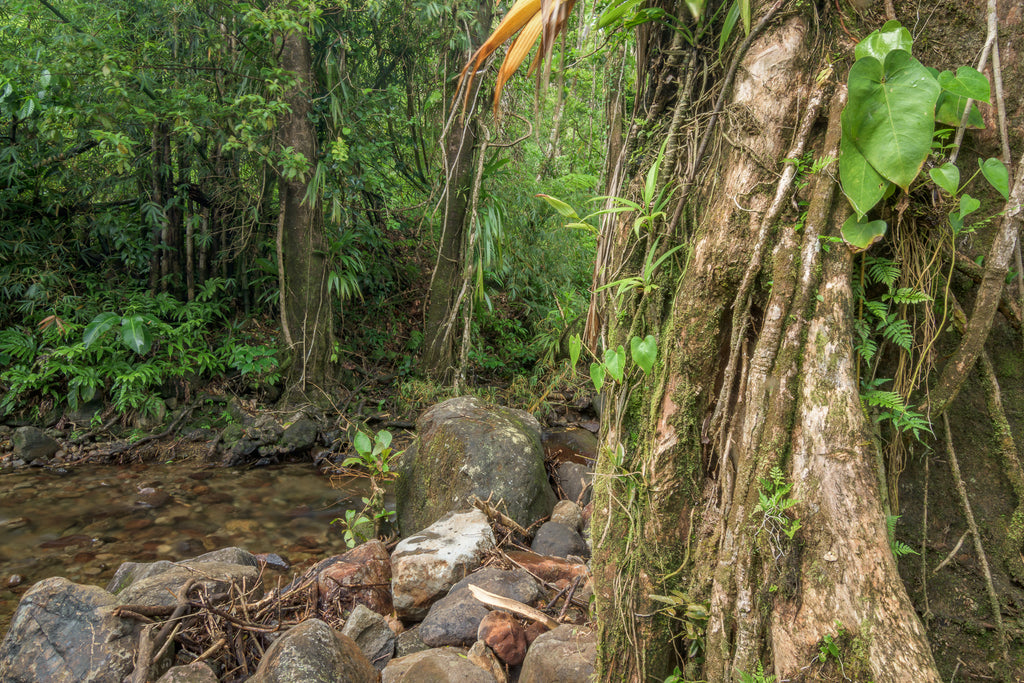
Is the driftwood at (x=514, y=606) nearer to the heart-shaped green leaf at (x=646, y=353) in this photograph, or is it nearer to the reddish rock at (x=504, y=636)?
the reddish rock at (x=504, y=636)

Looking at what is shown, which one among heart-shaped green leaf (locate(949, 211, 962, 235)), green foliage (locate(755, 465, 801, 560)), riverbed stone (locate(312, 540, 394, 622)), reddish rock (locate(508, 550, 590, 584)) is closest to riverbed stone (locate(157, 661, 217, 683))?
riverbed stone (locate(312, 540, 394, 622))

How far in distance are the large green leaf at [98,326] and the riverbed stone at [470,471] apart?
3.52m

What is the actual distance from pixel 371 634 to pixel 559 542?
3.34 feet

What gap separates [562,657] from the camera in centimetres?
188

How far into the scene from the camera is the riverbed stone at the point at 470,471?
11.4ft

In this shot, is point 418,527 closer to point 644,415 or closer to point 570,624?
point 570,624

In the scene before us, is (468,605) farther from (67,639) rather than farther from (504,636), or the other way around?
(67,639)

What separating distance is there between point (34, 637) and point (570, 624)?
1990mm

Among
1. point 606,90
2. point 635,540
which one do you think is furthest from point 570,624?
point 606,90

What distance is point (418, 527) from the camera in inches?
141

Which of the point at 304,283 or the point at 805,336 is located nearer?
the point at 805,336

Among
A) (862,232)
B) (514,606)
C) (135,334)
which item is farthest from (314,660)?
(135,334)

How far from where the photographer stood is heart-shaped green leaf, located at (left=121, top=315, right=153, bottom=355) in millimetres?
5535

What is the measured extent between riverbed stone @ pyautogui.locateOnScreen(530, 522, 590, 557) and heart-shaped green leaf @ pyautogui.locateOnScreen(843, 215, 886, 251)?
6.88ft
